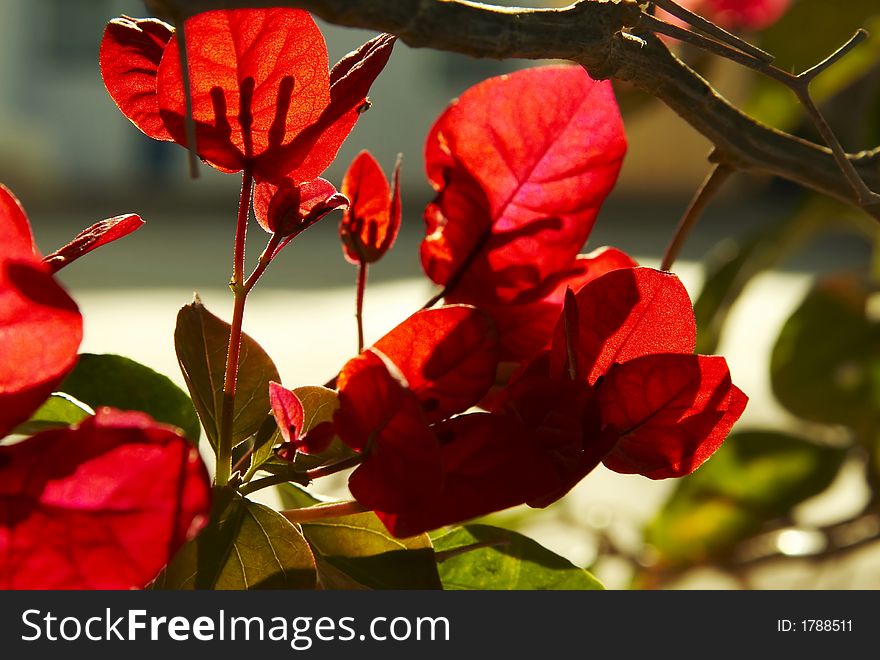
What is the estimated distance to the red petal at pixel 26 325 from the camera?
0.08 meters

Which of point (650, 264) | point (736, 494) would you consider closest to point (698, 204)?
point (736, 494)

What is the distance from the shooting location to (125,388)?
0.13 meters

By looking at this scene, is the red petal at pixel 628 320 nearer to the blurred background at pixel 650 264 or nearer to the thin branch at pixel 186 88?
the thin branch at pixel 186 88

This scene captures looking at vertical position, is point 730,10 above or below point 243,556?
above

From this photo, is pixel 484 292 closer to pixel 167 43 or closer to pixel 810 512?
pixel 167 43

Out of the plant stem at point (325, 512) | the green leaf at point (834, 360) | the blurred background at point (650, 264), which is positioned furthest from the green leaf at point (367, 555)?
the green leaf at point (834, 360)

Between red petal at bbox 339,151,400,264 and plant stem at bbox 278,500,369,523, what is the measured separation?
0.04 m

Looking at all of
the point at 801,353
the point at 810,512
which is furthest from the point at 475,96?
the point at 810,512

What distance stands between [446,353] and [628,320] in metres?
0.02

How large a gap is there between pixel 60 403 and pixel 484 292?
5 cm

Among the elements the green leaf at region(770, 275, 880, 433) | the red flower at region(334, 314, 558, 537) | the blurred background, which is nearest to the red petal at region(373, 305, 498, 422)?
the red flower at region(334, 314, 558, 537)

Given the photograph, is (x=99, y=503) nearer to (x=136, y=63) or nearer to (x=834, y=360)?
(x=136, y=63)

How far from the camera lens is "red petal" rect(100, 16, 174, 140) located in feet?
0.35

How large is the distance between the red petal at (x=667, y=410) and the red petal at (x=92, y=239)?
5cm
